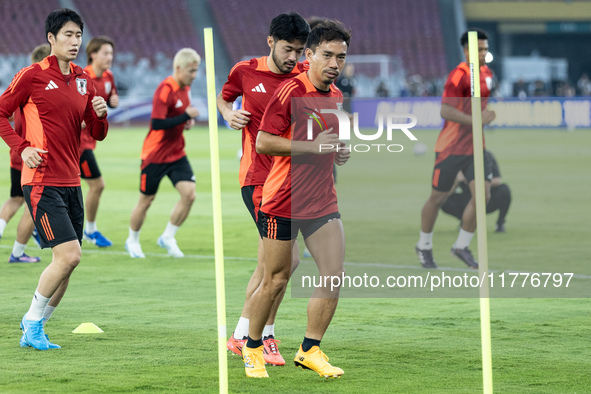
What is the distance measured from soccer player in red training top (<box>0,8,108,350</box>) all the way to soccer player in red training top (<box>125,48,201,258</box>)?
400 centimetres

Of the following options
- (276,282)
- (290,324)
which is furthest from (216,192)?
(290,324)

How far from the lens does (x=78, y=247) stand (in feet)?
20.3

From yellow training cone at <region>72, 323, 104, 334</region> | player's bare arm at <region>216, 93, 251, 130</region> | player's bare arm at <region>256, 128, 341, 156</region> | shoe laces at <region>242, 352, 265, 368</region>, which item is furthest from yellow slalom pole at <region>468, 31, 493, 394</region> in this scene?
yellow training cone at <region>72, 323, 104, 334</region>

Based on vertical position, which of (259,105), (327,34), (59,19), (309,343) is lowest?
(309,343)

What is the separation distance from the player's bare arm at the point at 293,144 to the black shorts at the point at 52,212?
1.57m

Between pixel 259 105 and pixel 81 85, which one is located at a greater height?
pixel 81 85

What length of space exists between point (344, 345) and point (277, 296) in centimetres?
91

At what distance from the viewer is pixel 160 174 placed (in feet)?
34.4

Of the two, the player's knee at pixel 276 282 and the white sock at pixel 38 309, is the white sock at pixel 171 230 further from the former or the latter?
the player's knee at pixel 276 282

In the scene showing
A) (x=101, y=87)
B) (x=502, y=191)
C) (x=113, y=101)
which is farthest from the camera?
(x=502, y=191)

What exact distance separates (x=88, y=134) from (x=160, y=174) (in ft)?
3.99

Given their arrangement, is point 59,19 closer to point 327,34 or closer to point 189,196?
point 327,34

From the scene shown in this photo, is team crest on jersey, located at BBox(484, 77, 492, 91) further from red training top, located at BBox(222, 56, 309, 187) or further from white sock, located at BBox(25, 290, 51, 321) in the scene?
white sock, located at BBox(25, 290, 51, 321)

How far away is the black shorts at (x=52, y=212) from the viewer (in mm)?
6117
